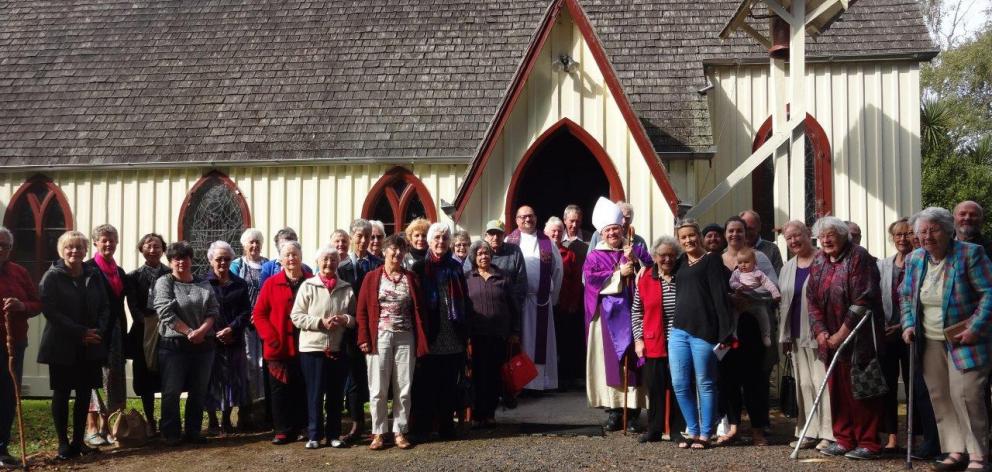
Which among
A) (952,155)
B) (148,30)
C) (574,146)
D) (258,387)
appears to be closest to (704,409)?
(258,387)

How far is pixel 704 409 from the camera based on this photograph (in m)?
7.75

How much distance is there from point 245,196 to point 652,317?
7.59 meters

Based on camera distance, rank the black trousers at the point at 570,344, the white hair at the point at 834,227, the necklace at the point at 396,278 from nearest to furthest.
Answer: the white hair at the point at 834,227 → the necklace at the point at 396,278 → the black trousers at the point at 570,344

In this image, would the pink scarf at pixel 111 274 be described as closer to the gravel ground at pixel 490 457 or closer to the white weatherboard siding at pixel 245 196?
the gravel ground at pixel 490 457

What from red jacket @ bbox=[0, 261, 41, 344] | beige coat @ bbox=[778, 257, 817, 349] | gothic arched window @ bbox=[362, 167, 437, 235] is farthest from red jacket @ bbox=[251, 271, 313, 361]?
→ gothic arched window @ bbox=[362, 167, 437, 235]

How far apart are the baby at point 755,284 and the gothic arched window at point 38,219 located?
10258 millimetres

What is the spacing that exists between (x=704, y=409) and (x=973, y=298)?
2168 mm

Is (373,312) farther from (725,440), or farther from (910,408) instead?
(910,408)

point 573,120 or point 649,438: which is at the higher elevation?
point 573,120

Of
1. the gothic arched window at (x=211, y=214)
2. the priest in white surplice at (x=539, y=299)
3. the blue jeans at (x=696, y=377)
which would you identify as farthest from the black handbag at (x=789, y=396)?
the gothic arched window at (x=211, y=214)

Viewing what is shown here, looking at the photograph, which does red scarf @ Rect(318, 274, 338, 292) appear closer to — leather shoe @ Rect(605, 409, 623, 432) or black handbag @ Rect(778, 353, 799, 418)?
leather shoe @ Rect(605, 409, 623, 432)

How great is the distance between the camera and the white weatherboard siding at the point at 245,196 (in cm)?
1345

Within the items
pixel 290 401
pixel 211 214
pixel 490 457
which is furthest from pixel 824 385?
pixel 211 214

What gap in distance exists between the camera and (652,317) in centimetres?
806
